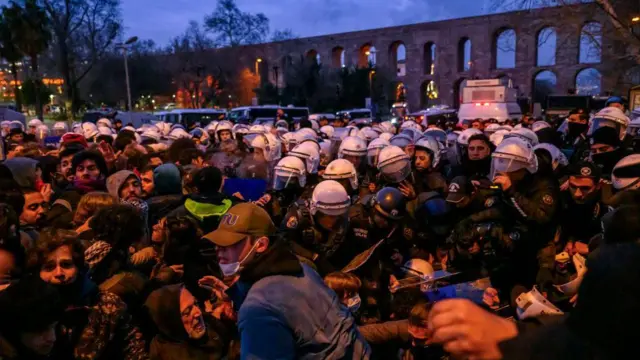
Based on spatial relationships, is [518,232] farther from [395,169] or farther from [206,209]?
[206,209]

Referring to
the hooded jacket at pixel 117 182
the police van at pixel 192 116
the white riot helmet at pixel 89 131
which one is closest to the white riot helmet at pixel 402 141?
the hooded jacket at pixel 117 182

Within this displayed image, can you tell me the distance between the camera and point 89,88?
55.1 metres

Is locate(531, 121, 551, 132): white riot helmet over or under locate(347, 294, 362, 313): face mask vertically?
over

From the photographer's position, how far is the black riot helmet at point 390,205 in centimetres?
462

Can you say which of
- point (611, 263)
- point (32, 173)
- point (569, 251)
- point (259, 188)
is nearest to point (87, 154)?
point (32, 173)

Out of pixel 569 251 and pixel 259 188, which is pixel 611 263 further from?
pixel 259 188

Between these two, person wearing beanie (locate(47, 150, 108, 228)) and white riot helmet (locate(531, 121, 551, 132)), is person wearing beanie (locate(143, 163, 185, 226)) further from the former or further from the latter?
white riot helmet (locate(531, 121, 551, 132))

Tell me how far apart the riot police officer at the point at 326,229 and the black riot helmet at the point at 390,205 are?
387 millimetres

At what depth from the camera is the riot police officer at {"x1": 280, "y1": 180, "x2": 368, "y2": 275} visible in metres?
4.18

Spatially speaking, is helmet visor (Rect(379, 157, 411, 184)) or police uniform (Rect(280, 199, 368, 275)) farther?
helmet visor (Rect(379, 157, 411, 184))


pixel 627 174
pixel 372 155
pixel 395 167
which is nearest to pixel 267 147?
pixel 372 155

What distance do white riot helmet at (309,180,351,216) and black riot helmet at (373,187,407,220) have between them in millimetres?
438

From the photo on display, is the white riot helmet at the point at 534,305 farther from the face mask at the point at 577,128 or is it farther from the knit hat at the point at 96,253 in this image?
the face mask at the point at 577,128

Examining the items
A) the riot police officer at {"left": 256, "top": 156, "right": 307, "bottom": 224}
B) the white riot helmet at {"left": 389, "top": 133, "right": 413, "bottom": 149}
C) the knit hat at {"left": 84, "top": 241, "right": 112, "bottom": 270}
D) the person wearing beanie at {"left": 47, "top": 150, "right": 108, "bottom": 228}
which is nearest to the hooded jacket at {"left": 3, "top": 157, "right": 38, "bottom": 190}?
the person wearing beanie at {"left": 47, "top": 150, "right": 108, "bottom": 228}
